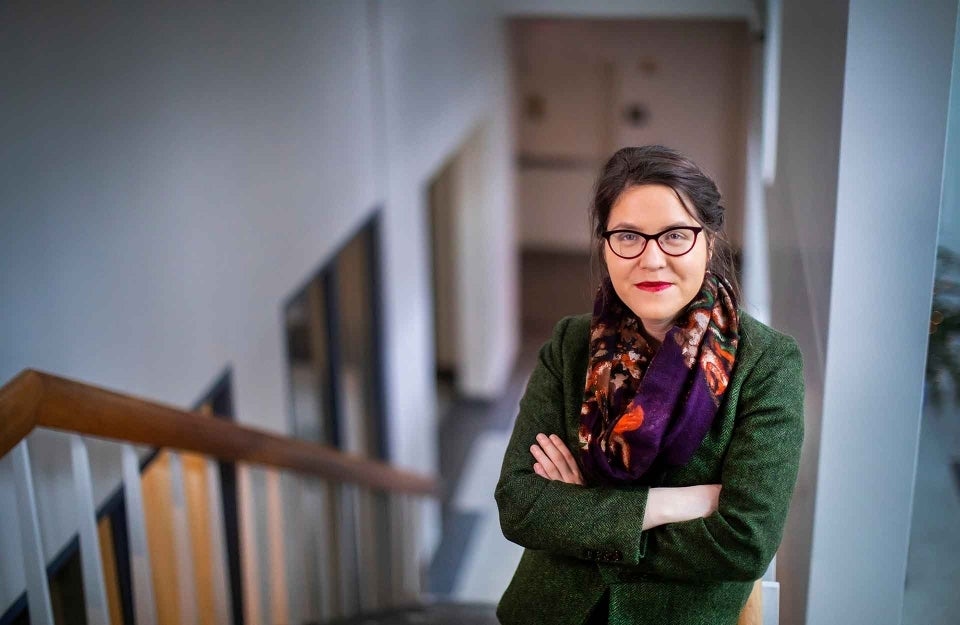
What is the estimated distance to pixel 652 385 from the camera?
5.15 ft

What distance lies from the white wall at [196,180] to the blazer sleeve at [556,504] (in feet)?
5.06

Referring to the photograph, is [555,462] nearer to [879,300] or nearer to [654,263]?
[654,263]

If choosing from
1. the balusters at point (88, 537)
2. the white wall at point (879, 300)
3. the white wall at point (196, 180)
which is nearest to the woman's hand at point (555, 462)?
the white wall at point (879, 300)

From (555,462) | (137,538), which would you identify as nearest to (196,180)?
(137,538)

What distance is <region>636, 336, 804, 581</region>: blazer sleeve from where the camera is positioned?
153 centimetres

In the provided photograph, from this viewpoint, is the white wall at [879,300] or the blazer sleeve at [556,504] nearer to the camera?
the blazer sleeve at [556,504]

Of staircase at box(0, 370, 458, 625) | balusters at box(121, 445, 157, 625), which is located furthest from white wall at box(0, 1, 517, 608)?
balusters at box(121, 445, 157, 625)

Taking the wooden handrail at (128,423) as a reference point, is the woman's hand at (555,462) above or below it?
above

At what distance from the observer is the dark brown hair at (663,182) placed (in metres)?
1.51

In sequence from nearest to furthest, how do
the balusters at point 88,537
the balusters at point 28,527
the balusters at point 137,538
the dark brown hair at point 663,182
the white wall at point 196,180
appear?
the dark brown hair at point 663,182, the balusters at point 28,527, the balusters at point 88,537, the balusters at point 137,538, the white wall at point 196,180

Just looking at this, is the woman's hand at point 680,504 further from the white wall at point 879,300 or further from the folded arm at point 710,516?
the white wall at point 879,300

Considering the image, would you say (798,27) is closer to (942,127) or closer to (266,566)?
(942,127)

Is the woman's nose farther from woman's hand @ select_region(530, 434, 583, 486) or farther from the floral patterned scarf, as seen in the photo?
woman's hand @ select_region(530, 434, 583, 486)

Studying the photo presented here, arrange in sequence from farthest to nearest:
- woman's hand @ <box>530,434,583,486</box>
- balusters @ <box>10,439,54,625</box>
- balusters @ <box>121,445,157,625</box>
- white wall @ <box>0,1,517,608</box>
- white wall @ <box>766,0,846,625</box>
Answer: white wall @ <box>0,1,517,608</box> < balusters @ <box>121,445,157,625</box> < balusters @ <box>10,439,54,625</box> < white wall @ <box>766,0,846,625</box> < woman's hand @ <box>530,434,583,486</box>
